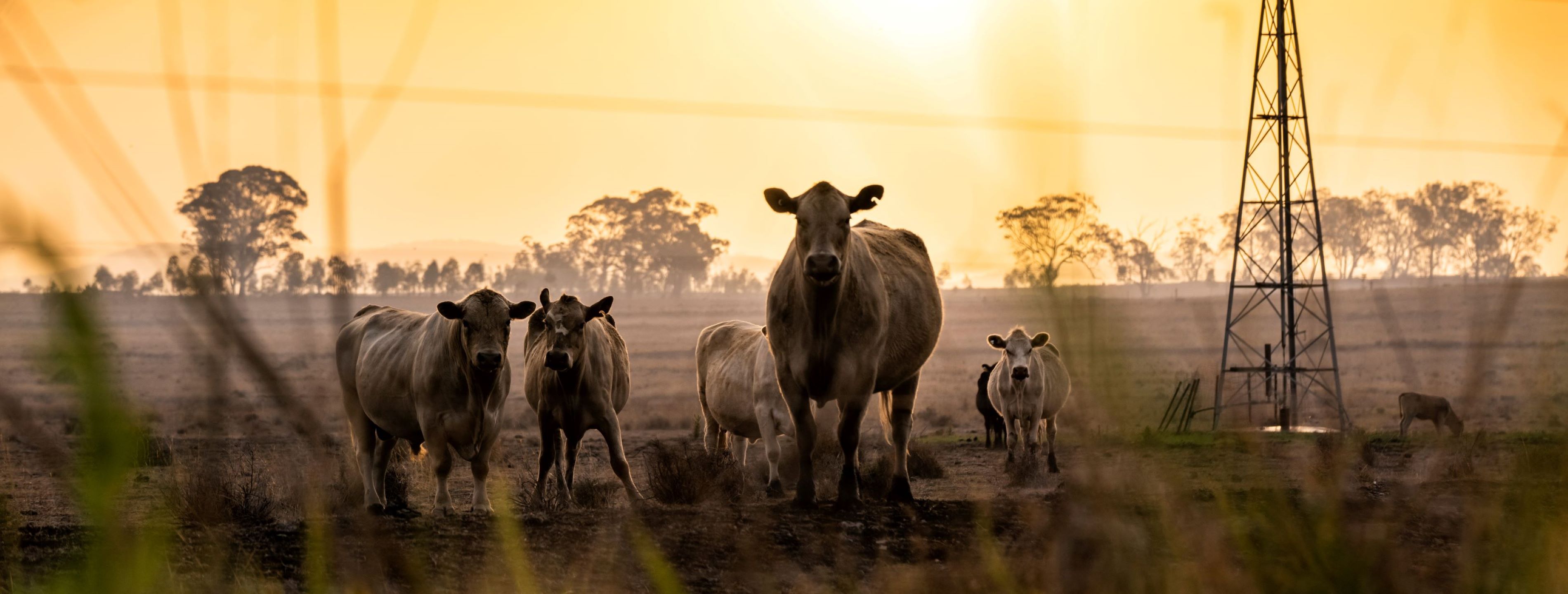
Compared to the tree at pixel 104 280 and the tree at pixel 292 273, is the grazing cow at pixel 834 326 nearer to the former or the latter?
the tree at pixel 292 273

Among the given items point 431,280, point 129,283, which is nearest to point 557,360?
point 129,283

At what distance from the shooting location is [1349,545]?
3.31 m

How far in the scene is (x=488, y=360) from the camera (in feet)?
36.8

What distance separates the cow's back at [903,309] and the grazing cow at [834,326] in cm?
1

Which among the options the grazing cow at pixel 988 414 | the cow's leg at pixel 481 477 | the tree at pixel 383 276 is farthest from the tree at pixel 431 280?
the cow's leg at pixel 481 477

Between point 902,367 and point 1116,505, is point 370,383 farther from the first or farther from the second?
point 1116,505

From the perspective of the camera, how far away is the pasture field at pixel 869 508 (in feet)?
6.16

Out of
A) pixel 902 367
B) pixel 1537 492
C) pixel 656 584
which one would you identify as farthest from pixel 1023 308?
pixel 902 367

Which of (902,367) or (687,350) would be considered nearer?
(902,367)

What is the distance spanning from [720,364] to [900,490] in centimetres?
612

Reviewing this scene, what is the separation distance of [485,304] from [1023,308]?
9619 millimetres

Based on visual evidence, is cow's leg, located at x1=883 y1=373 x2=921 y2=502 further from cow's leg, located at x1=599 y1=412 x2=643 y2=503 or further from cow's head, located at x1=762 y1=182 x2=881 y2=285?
cow's leg, located at x1=599 y1=412 x2=643 y2=503

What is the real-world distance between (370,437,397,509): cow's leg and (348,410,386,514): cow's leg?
0.08 feet

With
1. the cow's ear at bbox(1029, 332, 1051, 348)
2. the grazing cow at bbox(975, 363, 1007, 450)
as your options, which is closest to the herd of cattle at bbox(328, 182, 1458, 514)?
the cow's ear at bbox(1029, 332, 1051, 348)
